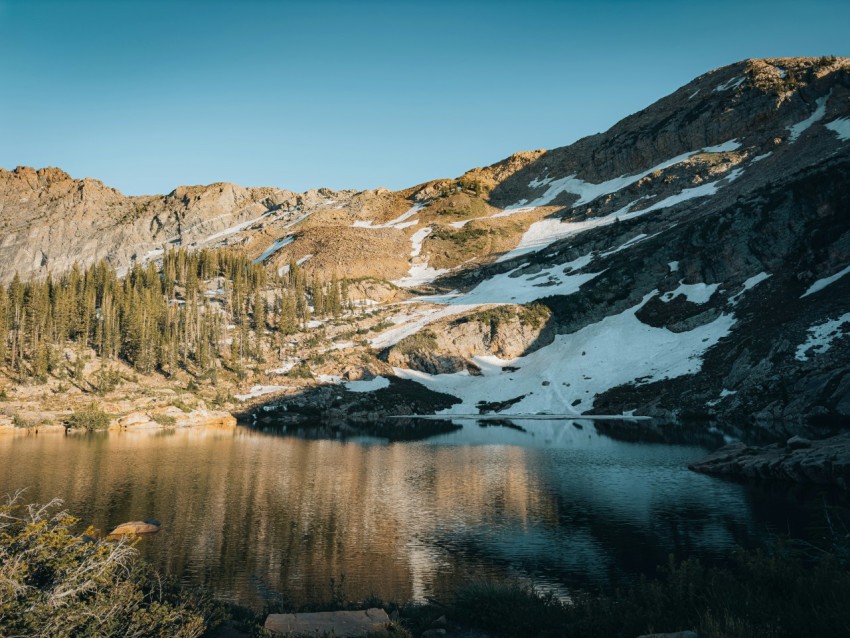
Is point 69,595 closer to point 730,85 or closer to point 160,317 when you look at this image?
point 160,317

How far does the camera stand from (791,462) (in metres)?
34.6

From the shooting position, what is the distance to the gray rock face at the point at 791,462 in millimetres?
32594

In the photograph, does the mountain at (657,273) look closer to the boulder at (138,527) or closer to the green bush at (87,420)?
the green bush at (87,420)

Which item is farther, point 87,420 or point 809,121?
point 809,121

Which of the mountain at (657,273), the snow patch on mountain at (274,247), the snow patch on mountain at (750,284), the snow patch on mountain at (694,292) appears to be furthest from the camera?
the snow patch on mountain at (274,247)

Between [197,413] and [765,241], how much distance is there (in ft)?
316

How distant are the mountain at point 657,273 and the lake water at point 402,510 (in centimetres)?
2913

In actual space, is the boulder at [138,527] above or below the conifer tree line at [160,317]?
below

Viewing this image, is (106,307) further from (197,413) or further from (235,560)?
(235,560)

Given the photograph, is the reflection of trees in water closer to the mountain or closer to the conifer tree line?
the mountain

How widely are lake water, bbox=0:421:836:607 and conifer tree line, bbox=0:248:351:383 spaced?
132ft

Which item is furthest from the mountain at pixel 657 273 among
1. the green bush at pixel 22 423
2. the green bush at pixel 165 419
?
the green bush at pixel 22 423

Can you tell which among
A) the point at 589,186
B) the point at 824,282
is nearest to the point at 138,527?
the point at 824,282

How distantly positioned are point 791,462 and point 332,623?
33785mm
